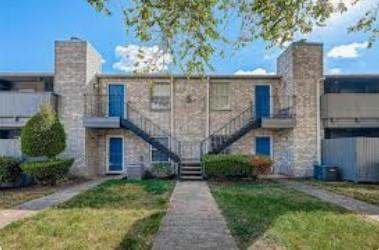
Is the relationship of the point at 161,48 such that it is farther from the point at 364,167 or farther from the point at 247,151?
the point at 247,151

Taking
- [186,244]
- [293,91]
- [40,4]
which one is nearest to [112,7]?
[40,4]

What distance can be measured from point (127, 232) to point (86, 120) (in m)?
12.7

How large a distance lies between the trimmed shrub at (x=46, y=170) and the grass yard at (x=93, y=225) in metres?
4.64

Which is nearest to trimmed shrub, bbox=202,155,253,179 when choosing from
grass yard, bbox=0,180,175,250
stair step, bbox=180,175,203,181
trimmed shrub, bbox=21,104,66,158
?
stair step, bbox=180,175,203,181

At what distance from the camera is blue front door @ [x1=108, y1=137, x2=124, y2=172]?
22.1 meters

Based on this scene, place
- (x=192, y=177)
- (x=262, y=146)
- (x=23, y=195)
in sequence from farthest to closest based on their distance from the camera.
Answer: (x=262, y=146), (x=192, y=177), (x=23, y=195)

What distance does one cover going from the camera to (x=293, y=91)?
2036 cm

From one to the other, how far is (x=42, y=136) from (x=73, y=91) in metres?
3.52

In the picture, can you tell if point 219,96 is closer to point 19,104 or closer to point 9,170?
point 19,104

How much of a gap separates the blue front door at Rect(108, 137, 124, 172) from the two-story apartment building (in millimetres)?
54

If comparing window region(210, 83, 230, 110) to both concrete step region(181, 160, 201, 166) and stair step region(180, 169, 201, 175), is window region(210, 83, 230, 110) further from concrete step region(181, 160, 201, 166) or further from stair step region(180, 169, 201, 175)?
stair step region(180, 169, 201, 175)

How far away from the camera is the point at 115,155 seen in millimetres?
22109

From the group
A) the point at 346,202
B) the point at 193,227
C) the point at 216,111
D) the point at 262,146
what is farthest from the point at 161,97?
the point at 193,227

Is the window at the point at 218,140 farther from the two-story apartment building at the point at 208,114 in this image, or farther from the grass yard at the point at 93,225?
the grass yard at the point at 93,225
